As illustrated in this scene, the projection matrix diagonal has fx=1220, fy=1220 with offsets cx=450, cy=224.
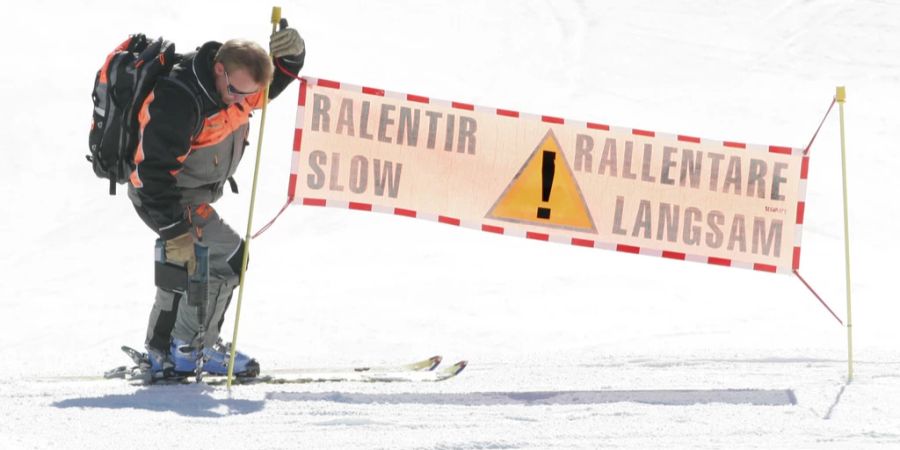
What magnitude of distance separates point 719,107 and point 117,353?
833 cm

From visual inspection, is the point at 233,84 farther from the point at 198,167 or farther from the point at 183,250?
the point at 183,250

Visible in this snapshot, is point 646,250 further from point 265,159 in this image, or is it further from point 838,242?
point 265,159

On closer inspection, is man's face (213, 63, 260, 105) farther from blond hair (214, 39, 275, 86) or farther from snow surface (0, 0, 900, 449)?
snow surface (0, 0, 900, 449)

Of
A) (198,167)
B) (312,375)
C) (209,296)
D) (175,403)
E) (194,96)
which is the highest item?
(194,96)

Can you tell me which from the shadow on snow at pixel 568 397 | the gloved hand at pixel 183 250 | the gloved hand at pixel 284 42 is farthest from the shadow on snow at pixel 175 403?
the gloved hand at pixel 284 42

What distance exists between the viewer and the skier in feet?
19.1

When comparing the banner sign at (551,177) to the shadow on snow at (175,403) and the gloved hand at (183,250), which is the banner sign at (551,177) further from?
the shadow on snow at (175,403)

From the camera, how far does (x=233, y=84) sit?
19.3 feet

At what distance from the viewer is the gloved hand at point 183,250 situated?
19.9ft

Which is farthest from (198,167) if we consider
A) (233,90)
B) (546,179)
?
(546,179)

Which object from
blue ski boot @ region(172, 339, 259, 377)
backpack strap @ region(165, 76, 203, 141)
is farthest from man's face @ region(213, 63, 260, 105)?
blue ski boot @ region(172, 339, 259, 377)

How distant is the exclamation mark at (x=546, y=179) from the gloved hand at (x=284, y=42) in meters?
1.50

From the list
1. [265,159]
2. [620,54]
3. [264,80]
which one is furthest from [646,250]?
[620,54]

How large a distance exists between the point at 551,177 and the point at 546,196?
109 mm
